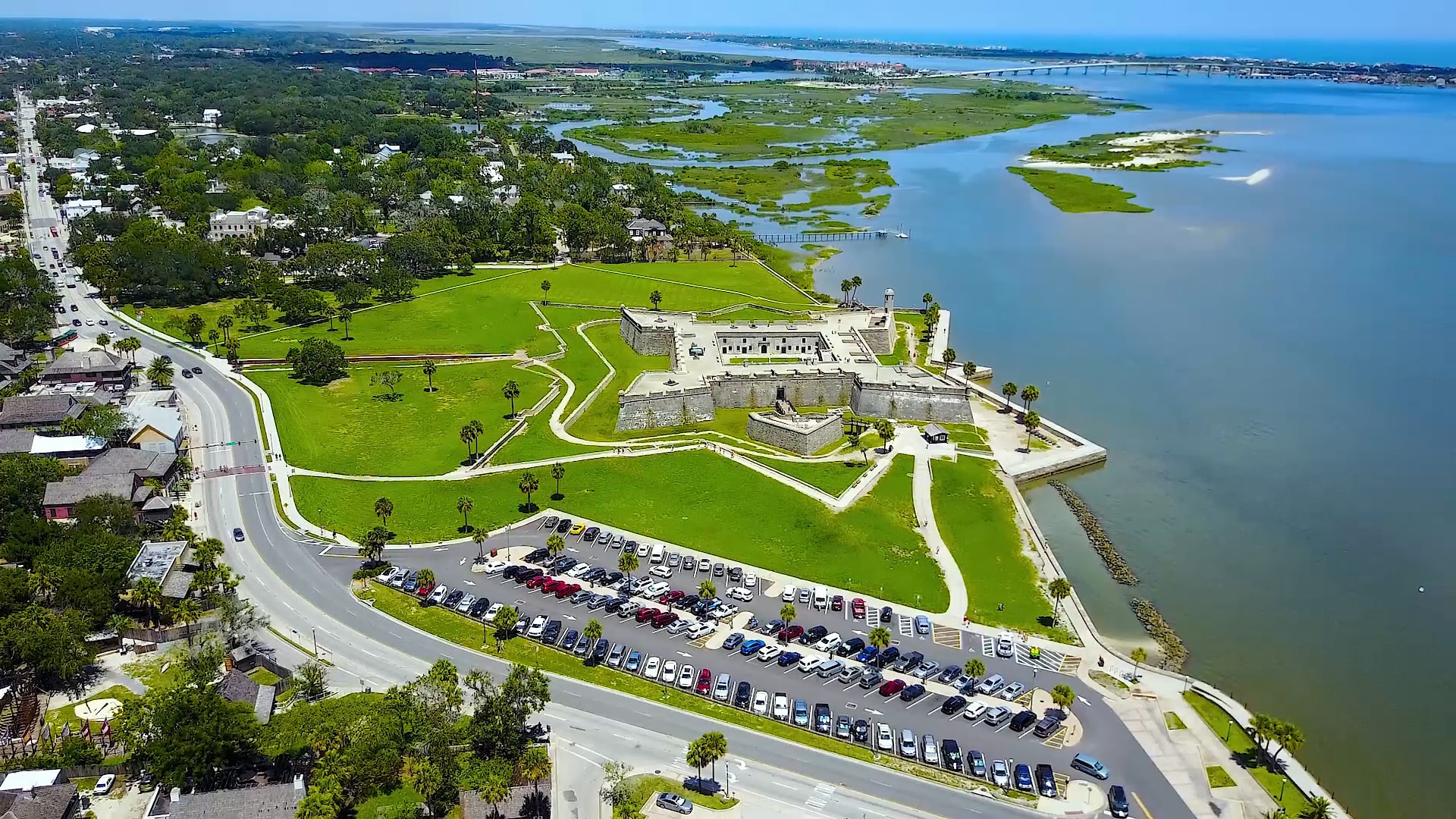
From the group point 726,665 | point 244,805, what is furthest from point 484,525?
point 244,805

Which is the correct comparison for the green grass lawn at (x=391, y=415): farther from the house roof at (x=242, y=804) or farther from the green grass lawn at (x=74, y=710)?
the house roof at (x=242, y=804)

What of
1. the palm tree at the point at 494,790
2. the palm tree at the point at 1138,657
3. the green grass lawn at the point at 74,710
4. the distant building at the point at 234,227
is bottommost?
the green grass lawn at the point at 74,710

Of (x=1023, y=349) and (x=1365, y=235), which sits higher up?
(x=1365, y=235)

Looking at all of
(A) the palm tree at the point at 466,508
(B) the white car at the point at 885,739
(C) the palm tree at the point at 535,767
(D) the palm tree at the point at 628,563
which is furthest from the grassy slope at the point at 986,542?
(A) the palm tree at the point at 466,508

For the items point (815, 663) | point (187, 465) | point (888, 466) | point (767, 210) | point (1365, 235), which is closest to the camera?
point (815, 663)

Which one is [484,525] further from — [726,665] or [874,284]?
[874,284]

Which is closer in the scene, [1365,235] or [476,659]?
[476,659]

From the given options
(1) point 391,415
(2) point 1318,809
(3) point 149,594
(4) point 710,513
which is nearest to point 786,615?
(4) point 710,513

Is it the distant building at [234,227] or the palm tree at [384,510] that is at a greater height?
the distant building at [234,227]
